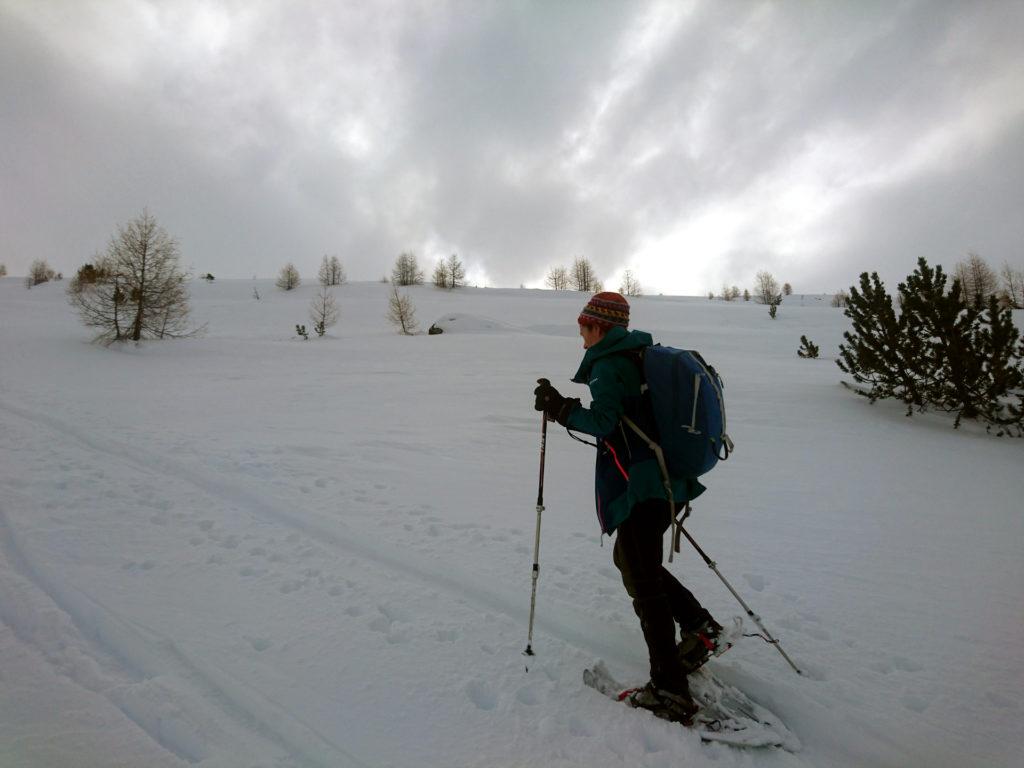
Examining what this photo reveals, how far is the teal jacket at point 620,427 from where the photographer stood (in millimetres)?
2479

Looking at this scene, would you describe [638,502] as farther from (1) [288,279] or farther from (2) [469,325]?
(1) [288,279]

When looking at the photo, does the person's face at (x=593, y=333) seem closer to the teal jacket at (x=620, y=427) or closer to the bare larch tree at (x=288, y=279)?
the teal jacket at (x=620, y=427)

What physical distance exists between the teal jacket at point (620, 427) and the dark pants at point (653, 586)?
88 mm

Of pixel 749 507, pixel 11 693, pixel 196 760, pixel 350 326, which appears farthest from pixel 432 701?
pixel 350 326

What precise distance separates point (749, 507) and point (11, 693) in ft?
21.3

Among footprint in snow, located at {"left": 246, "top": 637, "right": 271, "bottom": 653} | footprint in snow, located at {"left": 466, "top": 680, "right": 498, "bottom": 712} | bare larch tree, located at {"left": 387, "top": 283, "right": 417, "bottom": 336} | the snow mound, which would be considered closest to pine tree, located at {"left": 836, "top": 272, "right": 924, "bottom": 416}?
footprint in snow, located at {"left": 466, "top": 680, "right": 498, "bottom": 712}

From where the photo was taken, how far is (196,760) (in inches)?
82.7

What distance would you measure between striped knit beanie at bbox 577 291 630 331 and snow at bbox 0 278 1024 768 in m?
2.15

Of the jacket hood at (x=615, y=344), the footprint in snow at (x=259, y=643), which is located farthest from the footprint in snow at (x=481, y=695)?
the jacket hood at (x=615, y=344)

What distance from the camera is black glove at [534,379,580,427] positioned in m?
2.62

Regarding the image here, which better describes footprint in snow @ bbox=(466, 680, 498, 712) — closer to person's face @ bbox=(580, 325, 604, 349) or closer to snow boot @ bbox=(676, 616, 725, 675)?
snow boot @ bbox=(676, 616, 725, 675)

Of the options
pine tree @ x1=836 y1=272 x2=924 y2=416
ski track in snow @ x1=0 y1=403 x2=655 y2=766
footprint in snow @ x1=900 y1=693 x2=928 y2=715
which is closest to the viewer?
ski track in snow @ x1=0 y1=403 x2=655 y2=766

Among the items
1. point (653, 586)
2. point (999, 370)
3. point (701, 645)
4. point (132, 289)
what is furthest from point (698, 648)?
point (132, 289)

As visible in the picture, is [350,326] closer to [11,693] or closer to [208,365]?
[208,365]
